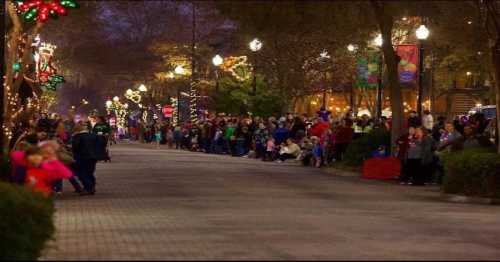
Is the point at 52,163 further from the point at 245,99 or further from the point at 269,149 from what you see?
the point at 245,99

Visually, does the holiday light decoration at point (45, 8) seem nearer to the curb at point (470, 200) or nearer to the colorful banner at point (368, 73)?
the curb at point (470, 200)

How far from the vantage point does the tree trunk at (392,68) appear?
109 ft

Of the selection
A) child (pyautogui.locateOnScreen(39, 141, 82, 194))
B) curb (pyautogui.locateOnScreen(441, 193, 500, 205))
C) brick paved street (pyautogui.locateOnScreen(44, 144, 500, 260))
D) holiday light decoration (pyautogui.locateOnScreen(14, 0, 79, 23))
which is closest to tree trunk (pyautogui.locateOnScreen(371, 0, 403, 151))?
brick paved street (pyautogui.locateOnScreen(44, 144, 500, 260))

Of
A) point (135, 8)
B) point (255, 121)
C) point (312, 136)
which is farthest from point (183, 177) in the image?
point (135, 8)

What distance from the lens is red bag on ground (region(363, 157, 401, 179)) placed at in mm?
32156

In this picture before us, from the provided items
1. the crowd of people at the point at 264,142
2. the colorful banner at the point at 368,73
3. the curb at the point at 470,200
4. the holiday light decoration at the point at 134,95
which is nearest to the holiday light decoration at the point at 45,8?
the crowd of people at the point at 264,142

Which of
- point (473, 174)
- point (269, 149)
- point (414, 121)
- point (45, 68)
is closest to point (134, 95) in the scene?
point (45, 68)

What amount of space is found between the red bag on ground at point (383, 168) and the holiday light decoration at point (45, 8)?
1381 cm

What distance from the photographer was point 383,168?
32.4 metres

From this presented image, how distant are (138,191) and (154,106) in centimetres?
7384

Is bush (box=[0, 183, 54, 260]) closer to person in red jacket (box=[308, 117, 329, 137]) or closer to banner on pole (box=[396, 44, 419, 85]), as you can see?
banner on pole (box=[396, 44, 419, 85])

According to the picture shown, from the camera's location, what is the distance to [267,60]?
197ft

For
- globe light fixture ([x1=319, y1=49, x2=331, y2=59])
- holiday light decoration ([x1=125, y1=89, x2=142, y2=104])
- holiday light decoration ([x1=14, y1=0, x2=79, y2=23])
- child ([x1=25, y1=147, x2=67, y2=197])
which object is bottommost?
child ([x1=25, y1=147, x2=67, y2=197])

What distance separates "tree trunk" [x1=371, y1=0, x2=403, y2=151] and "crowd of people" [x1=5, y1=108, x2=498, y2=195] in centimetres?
64
